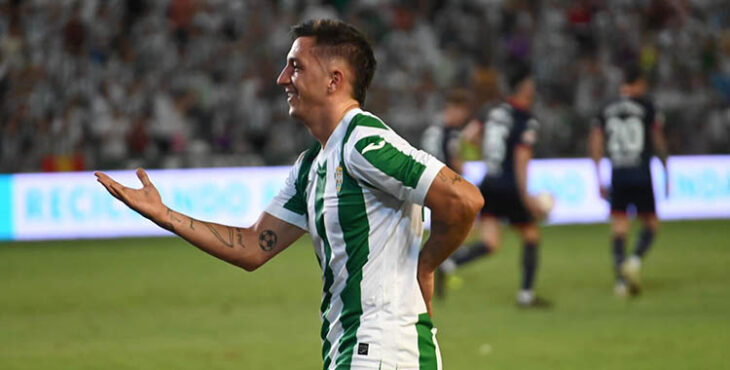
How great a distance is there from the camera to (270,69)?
19.4 meters

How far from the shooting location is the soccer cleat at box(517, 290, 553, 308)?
1059 centimetres

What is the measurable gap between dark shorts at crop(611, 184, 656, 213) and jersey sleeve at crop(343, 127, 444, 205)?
27.8 feet

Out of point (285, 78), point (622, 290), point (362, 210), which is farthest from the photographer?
point (622, 290)

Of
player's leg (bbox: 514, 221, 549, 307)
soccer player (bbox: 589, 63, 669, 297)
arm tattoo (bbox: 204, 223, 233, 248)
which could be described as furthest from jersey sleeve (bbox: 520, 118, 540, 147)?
arm tattoo (bbox: 204, 223, 233, 248)

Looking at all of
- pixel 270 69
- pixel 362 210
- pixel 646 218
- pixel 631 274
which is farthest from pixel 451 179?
pixel 270 69

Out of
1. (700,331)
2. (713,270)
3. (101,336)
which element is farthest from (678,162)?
(101,336)

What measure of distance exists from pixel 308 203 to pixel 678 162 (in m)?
15.8

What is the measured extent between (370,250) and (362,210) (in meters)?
0.14

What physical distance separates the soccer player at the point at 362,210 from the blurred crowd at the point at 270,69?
1333cm

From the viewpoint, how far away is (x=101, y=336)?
937 cm

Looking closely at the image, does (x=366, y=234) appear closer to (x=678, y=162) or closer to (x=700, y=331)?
(x=700, y=331)

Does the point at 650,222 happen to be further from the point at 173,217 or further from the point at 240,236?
the point at 173,217

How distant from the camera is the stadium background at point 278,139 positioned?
8898mm

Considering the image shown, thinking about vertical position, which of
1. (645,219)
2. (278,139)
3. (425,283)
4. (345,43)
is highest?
(278,139)
